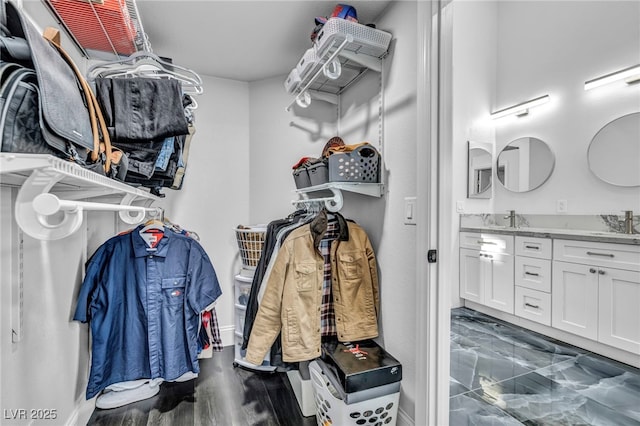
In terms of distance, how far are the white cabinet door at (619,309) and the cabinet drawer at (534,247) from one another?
393mm

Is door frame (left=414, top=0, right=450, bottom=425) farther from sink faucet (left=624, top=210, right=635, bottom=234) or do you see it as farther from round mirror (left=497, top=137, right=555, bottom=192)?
round mirror (left=497, top=137, right=555, bottom=192)

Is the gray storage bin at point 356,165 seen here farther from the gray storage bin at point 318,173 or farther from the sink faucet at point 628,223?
the sink faucet at point 628,223

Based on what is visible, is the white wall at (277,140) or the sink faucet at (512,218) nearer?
the white wall at (277,140)

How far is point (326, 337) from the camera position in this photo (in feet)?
5.48

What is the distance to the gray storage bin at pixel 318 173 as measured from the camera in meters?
1.69

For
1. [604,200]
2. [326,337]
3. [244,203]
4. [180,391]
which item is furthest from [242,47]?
[604,200]

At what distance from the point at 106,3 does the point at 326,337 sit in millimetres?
1903

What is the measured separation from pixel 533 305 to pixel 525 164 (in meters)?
1.44

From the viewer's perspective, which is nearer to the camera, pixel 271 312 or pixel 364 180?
pixel 271 312

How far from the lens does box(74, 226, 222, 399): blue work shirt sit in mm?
1574

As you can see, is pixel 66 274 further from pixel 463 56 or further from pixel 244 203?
pixel 463 56

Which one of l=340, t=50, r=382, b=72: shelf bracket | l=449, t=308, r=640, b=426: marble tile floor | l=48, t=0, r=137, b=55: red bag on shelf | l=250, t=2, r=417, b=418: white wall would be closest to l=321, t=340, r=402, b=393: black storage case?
l=250, t=2, r=417, b=418: white wall

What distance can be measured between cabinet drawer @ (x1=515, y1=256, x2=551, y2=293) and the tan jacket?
189cm

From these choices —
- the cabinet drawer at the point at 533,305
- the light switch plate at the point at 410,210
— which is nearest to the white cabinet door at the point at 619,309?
the cabinet drawer at the point at 533,305
